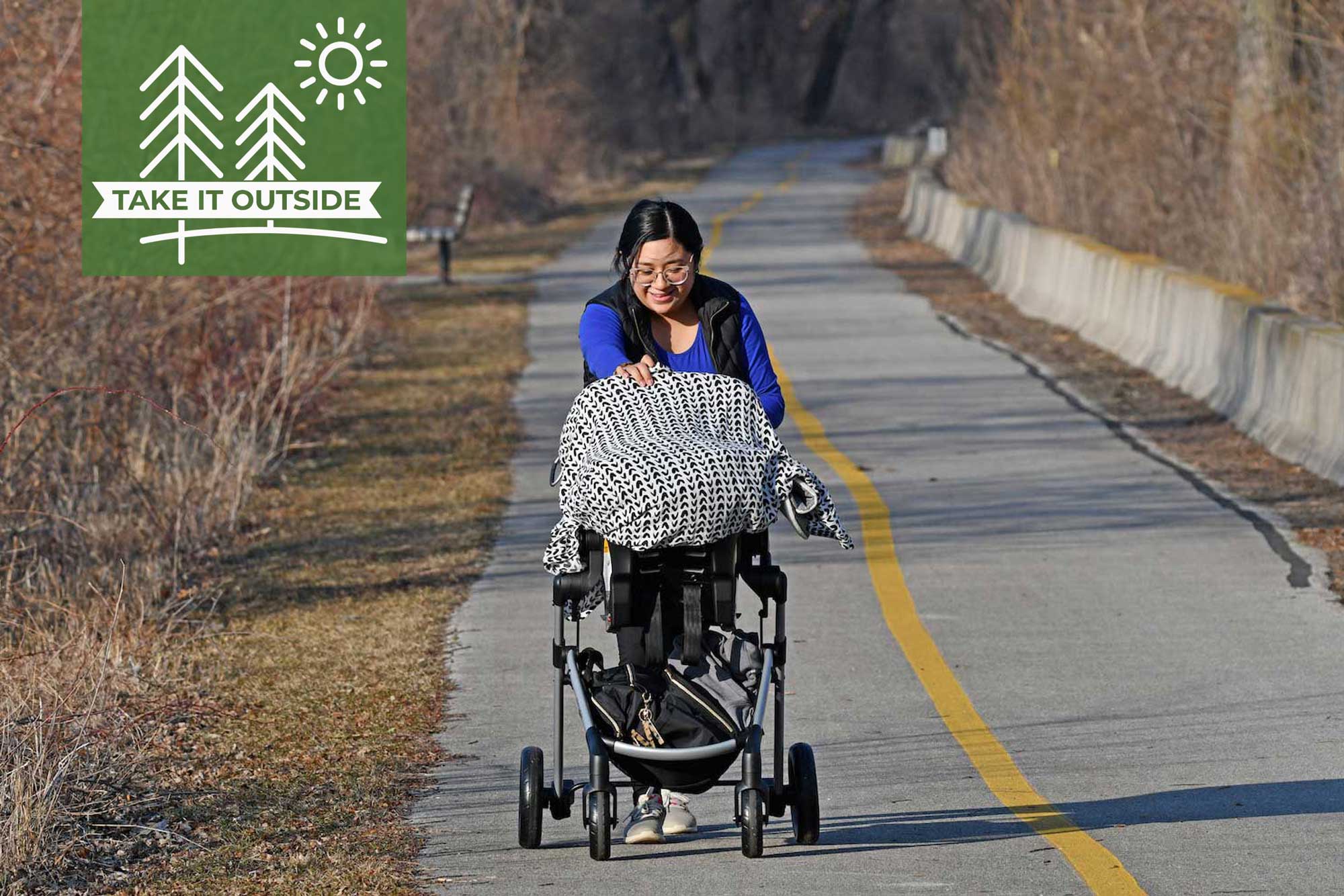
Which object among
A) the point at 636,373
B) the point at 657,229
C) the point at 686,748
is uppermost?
the point at 657,229

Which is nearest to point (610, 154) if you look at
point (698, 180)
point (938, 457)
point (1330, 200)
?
point (698, 180)

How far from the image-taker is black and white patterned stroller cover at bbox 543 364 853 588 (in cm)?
532

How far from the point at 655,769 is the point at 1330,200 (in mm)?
12925

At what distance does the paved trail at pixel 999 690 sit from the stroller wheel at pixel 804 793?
0.09 meters

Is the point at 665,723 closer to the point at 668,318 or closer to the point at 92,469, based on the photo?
the point at 668,318

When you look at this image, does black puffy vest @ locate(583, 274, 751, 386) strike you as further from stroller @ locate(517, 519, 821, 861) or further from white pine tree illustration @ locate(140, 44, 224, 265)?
white pine tree illustration @ locate(140, 44, 224, 265)

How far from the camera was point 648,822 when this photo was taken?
608 cm

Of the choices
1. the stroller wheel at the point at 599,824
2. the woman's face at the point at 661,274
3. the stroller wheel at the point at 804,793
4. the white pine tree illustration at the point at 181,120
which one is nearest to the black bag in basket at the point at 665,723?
the stroller wheel at the point at 599,824

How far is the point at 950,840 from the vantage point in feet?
20.4

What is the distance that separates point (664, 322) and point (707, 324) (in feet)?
0.46

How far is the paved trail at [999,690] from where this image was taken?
237 inches

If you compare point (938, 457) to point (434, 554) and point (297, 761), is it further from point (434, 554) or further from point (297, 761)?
point (297, 761)

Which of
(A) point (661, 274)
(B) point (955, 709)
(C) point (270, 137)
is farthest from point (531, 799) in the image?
(C) point (270, 137)

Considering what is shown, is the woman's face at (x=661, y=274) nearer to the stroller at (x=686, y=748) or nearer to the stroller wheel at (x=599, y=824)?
the stroller at (x=686, y=748)
